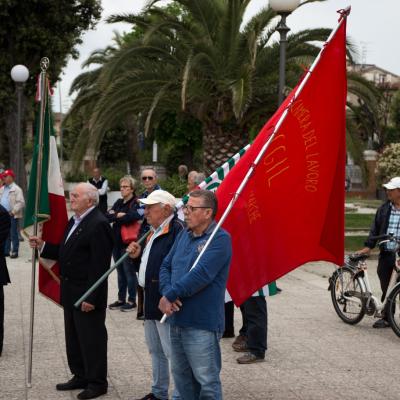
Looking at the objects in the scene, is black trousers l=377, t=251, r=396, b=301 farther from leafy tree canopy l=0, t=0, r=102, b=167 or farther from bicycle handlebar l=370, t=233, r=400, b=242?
leafy tree canopy l=0, t=0, r=102, b=167

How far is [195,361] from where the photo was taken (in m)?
4.58

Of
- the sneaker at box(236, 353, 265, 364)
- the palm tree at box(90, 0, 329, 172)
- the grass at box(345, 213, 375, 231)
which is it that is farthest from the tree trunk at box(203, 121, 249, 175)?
the sneaker at box(236, 353, 265, 364)

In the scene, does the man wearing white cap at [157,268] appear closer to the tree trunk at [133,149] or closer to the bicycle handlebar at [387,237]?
the bicycle handlebar at [387,237]

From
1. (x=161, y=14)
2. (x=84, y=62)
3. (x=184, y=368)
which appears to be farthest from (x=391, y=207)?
(x=84, y=62)

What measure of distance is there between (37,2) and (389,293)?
809 inches

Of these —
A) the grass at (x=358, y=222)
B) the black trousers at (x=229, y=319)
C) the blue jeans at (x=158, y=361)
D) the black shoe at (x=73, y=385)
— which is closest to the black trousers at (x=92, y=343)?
the black shoe at (x=73, y=385)

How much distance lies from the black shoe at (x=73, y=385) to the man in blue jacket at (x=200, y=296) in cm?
165

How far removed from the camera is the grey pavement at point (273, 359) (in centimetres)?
611

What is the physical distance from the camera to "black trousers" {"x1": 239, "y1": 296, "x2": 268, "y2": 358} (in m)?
7.03

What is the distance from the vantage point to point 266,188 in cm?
541

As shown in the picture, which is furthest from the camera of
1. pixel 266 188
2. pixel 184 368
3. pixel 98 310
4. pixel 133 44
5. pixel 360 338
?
pixel 133 44

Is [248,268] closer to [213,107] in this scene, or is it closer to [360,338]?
[360,338]

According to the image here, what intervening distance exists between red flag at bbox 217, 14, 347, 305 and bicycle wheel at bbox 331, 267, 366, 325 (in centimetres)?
326

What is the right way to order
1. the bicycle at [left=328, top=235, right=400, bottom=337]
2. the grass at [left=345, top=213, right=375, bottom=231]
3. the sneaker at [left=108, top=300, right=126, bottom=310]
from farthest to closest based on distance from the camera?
1. the grass at [left=345, top=213, right=375, bottom=231]
2. the sneaker at [left=108, top=300, right=126, bottom=310]
3. the bicycle at [left=328, top=235, right=400, bottom=337]
